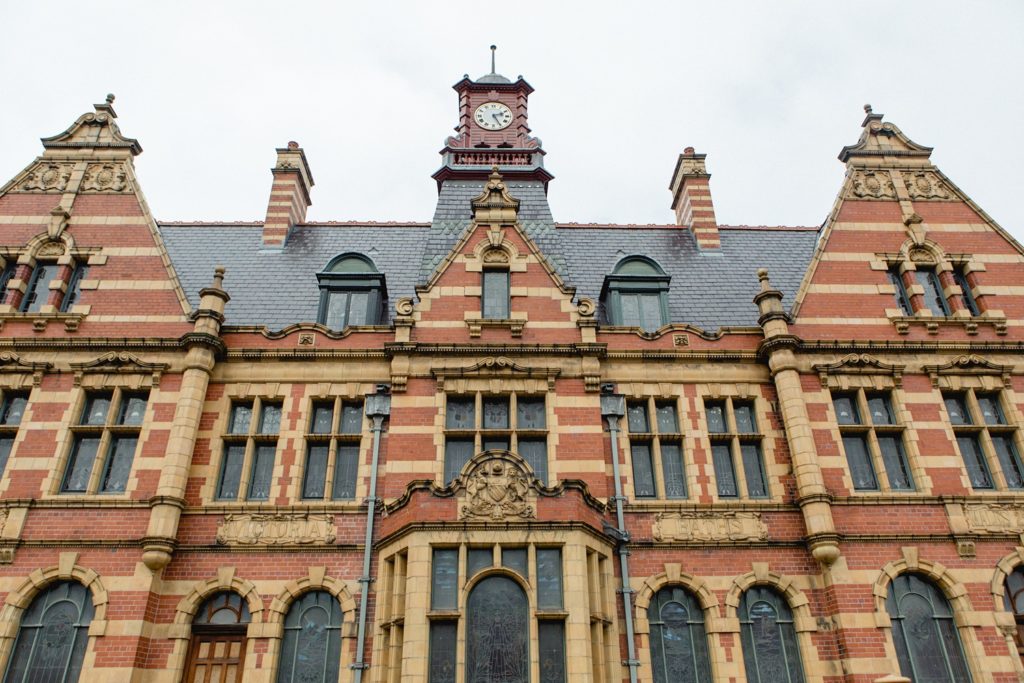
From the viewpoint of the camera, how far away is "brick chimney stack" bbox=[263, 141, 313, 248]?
20.9m

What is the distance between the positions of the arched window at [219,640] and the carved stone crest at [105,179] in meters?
11.2

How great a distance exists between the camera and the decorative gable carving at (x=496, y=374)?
15438 mm

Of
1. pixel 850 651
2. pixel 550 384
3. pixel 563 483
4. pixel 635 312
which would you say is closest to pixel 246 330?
pixel 550 384

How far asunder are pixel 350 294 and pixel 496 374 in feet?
15.3

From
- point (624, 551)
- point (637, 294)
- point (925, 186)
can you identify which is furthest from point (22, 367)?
point (925, 186)

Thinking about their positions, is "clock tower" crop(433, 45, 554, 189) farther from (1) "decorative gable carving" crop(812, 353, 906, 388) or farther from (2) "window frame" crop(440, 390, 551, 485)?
Result: (1) "decorative gable carving" crop(812, 353, 906, 388)

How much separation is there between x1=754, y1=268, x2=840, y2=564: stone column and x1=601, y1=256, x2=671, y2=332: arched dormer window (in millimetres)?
2359

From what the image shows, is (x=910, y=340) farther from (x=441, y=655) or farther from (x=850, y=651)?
(x=441, y=655)

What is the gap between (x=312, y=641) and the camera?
13195 millimetres

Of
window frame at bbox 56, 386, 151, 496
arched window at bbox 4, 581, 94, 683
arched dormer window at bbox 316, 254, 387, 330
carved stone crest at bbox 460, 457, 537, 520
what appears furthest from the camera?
arched dormer window at bbox 316, 254, 387, 330

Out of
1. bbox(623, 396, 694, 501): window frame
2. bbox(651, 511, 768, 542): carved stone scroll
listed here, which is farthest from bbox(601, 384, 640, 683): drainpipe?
bbox(651, 511, 768, 542): carved stone scroll

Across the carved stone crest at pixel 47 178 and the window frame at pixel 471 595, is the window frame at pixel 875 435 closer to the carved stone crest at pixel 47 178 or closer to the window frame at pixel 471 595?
the window frame at pixel 471 595

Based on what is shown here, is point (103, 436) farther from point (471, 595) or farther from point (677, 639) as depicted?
point (677, 639)

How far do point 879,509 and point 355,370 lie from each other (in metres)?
11.6
